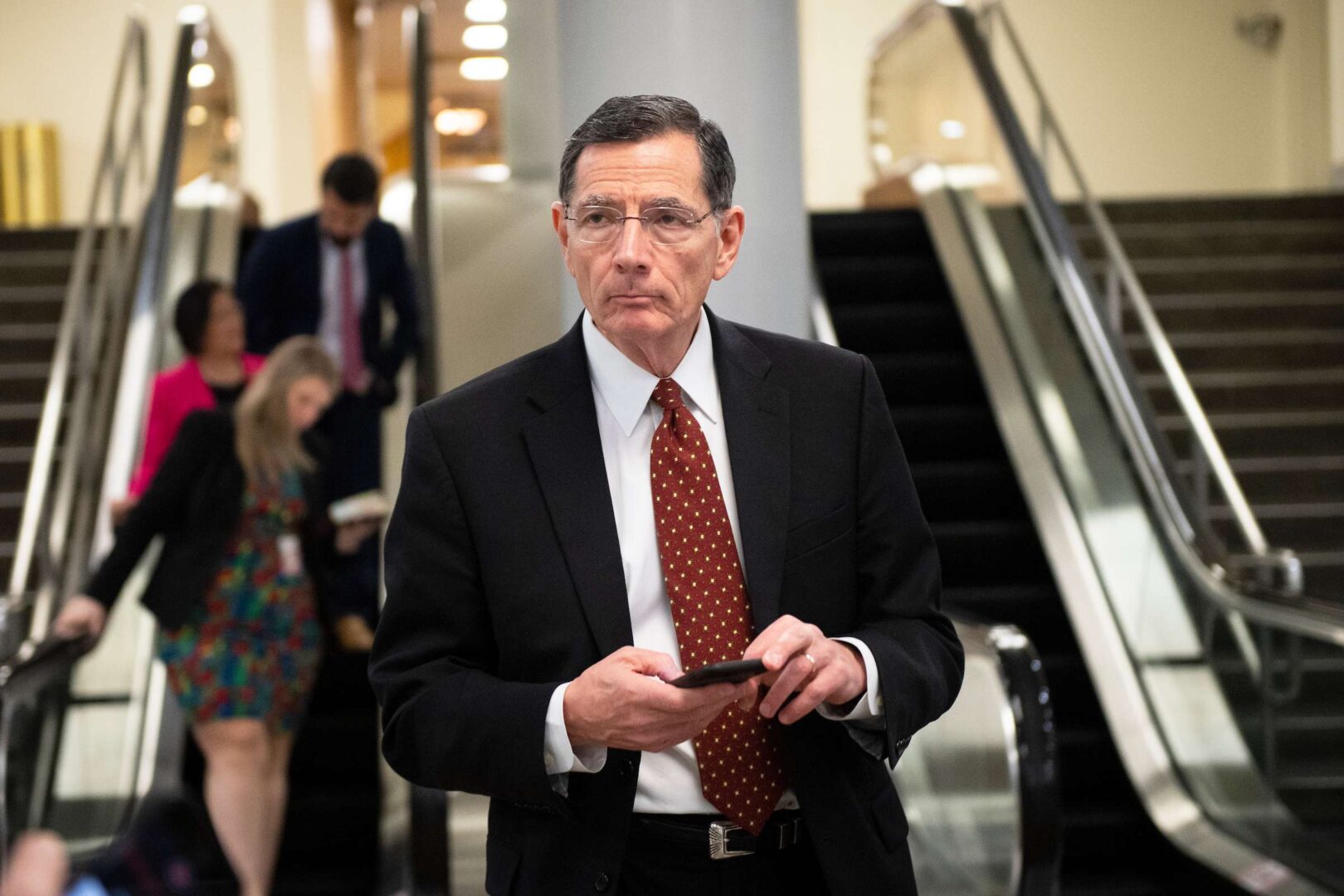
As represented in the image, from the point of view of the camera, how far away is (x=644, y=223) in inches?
72.8

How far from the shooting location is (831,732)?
195cm

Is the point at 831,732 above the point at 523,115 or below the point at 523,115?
below

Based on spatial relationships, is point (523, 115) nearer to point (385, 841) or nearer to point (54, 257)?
point (54, 257)

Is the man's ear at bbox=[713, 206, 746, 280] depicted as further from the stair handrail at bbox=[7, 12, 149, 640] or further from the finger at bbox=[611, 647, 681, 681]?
the stair handrail at bbox=[7, 12, 149, 640]

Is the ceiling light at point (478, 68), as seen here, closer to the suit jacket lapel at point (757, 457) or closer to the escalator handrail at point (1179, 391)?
the escalator handrail at point (1179, 391)

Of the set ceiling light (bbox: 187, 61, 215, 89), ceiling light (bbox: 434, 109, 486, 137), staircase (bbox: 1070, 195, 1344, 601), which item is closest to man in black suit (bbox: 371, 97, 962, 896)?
staircase (bbox: 1070, 195, 1344, 601)

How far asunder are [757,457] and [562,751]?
16.5 inches

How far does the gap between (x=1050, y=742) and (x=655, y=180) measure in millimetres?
2624

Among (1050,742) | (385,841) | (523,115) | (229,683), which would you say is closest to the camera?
(1050,742)

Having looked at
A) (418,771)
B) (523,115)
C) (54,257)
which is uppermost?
(523,115)

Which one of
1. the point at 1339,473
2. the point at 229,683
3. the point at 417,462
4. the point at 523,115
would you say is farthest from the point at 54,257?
the point at 417,462

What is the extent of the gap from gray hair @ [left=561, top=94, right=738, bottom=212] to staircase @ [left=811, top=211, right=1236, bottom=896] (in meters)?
3.15

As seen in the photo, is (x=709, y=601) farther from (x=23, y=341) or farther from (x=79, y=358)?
(x=23, y=341)

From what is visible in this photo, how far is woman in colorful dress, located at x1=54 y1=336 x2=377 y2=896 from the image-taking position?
4.70 metres
